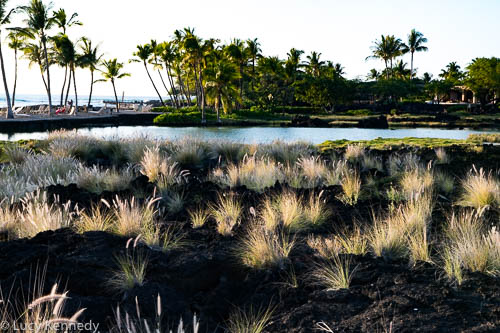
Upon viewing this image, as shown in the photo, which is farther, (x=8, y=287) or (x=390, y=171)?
(x=390, y=171)

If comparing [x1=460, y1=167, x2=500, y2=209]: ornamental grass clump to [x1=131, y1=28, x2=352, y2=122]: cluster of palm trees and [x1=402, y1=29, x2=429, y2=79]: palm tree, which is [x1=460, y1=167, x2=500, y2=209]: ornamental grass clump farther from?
[x1=402, y1=29, x2=429, y2=79]: palm tree

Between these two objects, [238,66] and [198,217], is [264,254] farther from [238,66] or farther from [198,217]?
[238,66]

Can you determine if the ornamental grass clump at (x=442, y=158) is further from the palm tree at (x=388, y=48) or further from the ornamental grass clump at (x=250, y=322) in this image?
the palm tree at (x=388, y=48)

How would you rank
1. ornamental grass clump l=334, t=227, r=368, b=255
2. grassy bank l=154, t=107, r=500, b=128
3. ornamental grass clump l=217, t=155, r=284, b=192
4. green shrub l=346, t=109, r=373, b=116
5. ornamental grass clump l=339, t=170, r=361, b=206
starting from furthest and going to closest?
green shrub l=346, t=109, r=373, b=116, grassy bank l=154, t=107, r=500, b=128, ornamental grass clump l=217, t=155, r=284, b=192, ornamental grass clump l=339, t=170, r=361, b=206, ornamental grass clump l=334, t=227, r=368, b=255

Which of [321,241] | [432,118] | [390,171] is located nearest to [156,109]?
[432,118]

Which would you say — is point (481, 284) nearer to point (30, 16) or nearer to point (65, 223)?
point (65, 223)

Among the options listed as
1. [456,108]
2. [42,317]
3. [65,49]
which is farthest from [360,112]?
[42,317]

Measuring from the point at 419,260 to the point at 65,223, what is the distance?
3.66 m

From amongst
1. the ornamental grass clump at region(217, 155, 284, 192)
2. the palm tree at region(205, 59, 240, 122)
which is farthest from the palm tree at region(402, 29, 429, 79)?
the ornamental grass clump at region(217, 155, 284, 192)

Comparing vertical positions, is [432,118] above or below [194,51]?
below

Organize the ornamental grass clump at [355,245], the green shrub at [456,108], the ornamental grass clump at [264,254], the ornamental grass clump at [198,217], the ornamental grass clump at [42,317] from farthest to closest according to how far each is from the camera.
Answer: the green shrub at [456,108] → the ornamental grass clump at [198,217] → the ornamental grass clump at [355,245] → the ornamental grass clump at [264,254] → the ornamental grass clump at [42,317]

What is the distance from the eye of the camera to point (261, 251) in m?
4.17

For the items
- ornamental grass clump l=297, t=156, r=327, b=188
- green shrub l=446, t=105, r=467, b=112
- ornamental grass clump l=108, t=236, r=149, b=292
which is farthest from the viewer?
green shrub l=446, t=105, r=467, b=112

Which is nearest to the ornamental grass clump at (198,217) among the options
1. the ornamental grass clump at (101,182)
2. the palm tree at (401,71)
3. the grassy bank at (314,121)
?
the ornamental grass clump at (101,182)
